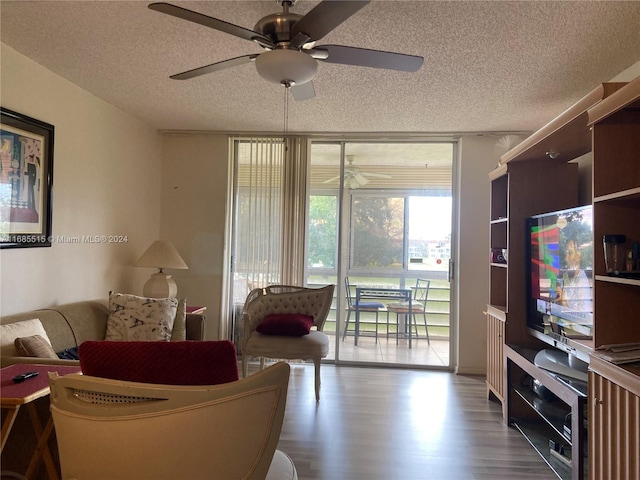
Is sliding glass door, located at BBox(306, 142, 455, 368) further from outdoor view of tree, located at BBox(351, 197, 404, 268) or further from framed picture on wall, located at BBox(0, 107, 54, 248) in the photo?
framed picture on wall, located at BBox(0, 107, 54, 248)

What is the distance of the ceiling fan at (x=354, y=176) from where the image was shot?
4.39 metres

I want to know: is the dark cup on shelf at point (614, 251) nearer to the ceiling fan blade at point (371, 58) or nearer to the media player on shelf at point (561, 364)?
the media player on shelf at point (561, 364)

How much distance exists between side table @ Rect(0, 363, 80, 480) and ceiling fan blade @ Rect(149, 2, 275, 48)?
1553 mm

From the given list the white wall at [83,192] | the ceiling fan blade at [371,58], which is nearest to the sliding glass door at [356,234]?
the white wall at [83,192]

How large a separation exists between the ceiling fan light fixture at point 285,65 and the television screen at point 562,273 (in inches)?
65.9

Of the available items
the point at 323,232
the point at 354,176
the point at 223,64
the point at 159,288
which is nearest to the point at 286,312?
the point at 323,232

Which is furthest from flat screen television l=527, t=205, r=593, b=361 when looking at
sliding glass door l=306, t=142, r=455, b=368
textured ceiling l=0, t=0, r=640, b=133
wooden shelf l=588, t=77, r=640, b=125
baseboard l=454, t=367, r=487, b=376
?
sliding glass door l=306, t=142, r=455, b=368

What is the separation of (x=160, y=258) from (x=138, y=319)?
2.56 ft

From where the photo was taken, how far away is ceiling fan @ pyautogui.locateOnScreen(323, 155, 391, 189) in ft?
14.4

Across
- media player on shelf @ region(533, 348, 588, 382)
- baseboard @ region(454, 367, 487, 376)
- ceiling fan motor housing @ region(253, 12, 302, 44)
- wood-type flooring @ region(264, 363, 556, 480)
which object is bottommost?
wood-type flooring @ region(264, 363, 556, 480)

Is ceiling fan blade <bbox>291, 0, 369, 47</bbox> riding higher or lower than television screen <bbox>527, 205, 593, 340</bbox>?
higher

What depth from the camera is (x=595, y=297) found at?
183cm

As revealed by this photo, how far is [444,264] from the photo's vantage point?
4.29 metres

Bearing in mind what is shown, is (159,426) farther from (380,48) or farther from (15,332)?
(380,48)
